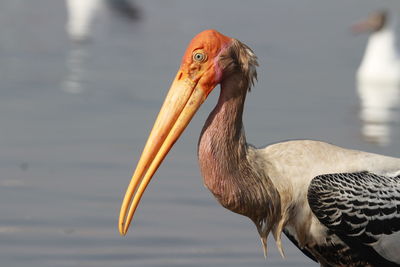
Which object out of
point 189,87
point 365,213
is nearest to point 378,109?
point 365,213

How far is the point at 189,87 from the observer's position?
22.1 feet

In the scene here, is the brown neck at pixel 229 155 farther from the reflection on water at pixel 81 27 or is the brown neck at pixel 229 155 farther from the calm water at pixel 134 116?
the reflection on water at pixel 81 27

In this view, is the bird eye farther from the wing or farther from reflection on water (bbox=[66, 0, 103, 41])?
reflection on water (bbox=[66, 0, 103, 41])

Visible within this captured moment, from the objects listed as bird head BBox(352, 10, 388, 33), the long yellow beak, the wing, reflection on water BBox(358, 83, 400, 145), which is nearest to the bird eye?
the long yellow beak

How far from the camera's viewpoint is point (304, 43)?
1797 cm

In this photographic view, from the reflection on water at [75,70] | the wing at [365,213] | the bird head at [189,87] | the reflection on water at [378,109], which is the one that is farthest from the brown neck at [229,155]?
the reflection on water at [75,70]

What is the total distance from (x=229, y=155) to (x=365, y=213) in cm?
93

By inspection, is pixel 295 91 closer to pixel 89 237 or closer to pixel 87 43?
pixel 87 43

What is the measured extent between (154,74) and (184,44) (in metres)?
2.47

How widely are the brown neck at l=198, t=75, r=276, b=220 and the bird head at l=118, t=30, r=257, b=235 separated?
121 millimetres

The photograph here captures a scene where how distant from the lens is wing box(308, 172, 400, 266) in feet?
22.8

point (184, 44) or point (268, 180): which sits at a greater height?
point (268, 180)

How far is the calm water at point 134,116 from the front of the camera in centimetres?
840

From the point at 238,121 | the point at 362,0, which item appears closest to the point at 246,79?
the point at 238,121
